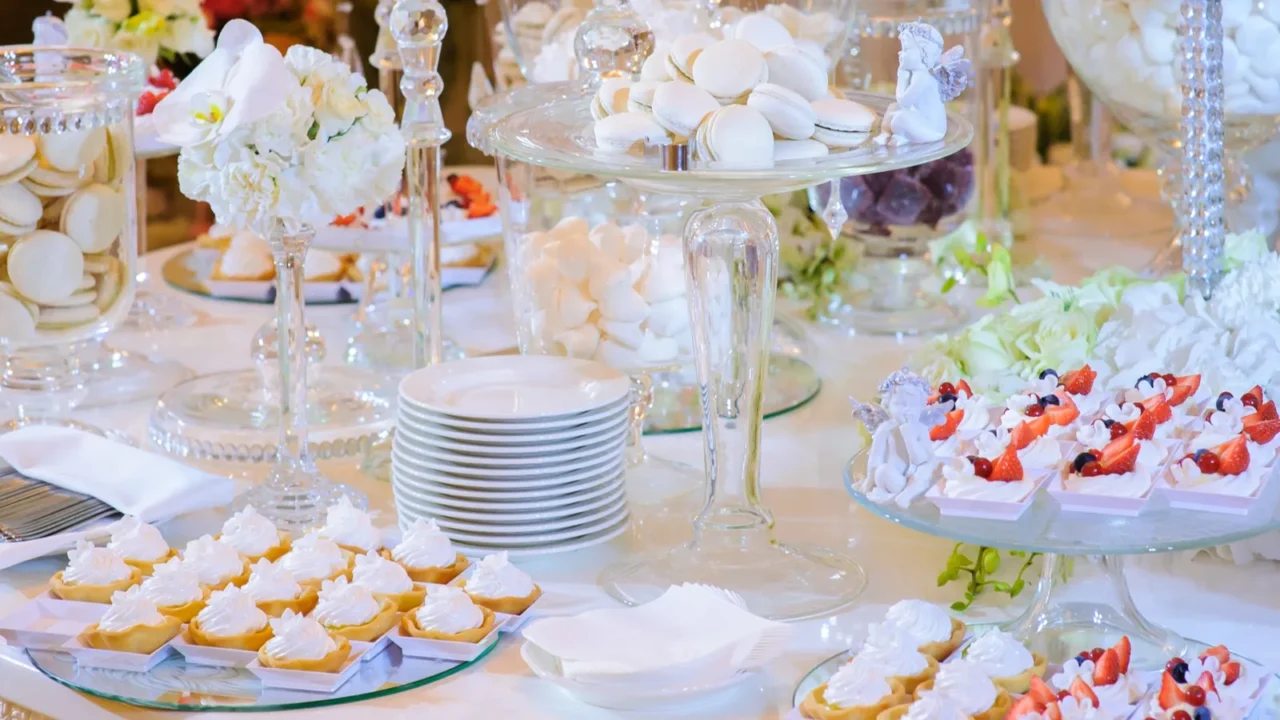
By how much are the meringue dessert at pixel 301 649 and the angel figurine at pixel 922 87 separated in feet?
1.65

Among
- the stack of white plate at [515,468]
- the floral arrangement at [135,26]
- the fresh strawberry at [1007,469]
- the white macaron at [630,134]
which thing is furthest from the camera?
the floral arrangement at [135,26]

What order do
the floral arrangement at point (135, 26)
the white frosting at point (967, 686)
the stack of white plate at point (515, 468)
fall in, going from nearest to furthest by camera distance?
the white frosting at point (967, 686) < the stack of white plate at point (515, 468) < the floral arrangement at point (135, 26)

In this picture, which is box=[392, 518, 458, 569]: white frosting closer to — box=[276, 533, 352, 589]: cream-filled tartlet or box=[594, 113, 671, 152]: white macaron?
box=[276, 533, 352, 589]: cream-filled tartlet

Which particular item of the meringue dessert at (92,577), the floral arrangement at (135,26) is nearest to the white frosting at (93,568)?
the meringue dessert at (92,577)

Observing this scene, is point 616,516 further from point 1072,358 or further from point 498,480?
point 1072,358

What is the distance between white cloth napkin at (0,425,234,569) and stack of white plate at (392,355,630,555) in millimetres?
172

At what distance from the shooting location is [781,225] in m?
2.00

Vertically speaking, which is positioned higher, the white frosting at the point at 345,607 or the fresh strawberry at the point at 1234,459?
the fresh strawberry at the point at 1234,459

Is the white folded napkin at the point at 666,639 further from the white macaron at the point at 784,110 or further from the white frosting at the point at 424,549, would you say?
the white macaron at the point at 784,110

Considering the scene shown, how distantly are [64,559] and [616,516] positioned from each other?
44 centimetres

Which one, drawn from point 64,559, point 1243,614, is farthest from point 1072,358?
point 64,559

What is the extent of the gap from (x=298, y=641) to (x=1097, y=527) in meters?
0.51

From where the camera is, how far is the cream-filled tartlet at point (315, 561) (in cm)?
120

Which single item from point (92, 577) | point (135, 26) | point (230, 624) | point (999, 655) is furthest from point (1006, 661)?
point (135, 26)
